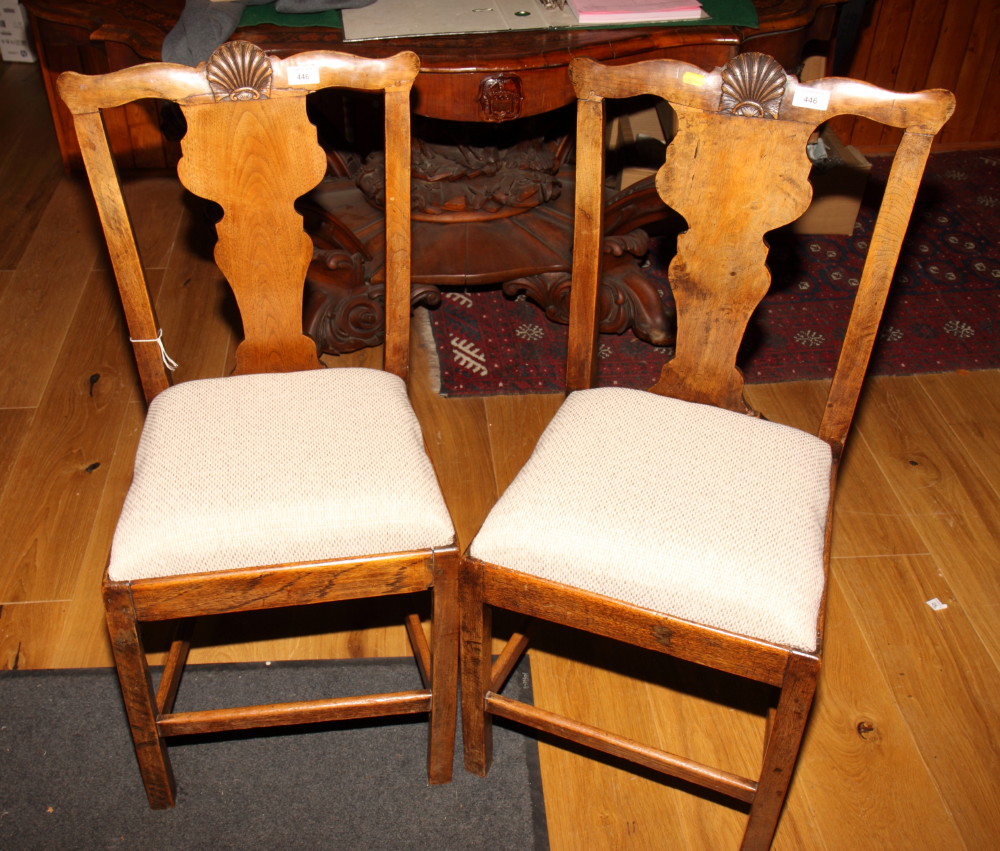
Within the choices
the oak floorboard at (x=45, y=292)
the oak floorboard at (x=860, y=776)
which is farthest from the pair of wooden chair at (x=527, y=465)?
the oak floorboard at (x=45, y=292)

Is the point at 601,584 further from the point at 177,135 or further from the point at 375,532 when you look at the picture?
the point at 177,135

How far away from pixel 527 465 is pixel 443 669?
29cm

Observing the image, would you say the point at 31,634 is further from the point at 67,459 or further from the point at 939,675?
the point at 939,675

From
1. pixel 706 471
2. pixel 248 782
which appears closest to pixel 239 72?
pixel 706 471

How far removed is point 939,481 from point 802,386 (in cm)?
36

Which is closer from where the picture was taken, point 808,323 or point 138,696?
point 138,696

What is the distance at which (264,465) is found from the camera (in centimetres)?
128

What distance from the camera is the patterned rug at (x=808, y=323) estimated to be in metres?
2.26

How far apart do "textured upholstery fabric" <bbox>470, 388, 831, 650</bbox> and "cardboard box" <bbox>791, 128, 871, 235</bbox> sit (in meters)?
1.46

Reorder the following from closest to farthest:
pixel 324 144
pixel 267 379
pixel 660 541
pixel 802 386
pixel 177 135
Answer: pixel 660 541, pixel 267 379, pixel 177 135, pixel 802 386, pixel 324 144

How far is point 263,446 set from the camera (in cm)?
130

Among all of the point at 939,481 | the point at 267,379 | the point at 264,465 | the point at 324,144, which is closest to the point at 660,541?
the point at 264,465

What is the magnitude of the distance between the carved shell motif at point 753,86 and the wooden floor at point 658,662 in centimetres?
87

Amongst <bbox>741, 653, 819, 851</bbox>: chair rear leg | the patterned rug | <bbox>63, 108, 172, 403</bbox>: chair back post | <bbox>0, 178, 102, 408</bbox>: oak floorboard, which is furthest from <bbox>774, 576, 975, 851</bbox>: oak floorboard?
<bbox>0, 178, 102, 408</bbox>: oak floorboard
